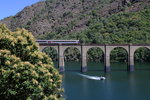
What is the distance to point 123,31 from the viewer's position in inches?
6117

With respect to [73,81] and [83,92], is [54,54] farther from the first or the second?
[83,92]

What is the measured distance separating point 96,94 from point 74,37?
359ft

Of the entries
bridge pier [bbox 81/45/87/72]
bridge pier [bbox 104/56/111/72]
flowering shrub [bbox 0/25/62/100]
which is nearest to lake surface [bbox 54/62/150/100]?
bridge pier [bbox 81/45/87/72]

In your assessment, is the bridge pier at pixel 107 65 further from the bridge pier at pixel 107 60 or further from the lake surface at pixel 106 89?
the lake surface at pixel 106 89

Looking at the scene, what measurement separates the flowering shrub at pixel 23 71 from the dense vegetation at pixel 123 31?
118227 mm

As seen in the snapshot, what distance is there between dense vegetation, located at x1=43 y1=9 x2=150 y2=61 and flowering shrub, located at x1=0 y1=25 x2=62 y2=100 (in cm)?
→ 11823

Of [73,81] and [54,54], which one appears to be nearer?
[73,81]

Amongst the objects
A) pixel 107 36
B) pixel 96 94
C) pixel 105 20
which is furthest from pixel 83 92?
pixel 105 20

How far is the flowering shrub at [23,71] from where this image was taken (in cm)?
1773

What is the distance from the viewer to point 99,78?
77.4m

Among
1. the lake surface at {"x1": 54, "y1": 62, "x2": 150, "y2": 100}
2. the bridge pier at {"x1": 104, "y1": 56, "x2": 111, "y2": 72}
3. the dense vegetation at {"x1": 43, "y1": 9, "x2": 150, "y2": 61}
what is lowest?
the lake surface at {"x1": 54, "y1": 62, "x2": 150, "y2": 100}

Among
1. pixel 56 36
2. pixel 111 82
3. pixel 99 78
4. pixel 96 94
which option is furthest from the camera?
pixel 56 36

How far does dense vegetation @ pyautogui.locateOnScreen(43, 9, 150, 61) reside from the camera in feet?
473

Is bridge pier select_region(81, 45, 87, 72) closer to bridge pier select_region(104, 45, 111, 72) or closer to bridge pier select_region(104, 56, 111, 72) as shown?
bridge pier select_region(104, 45, 111, 72)
